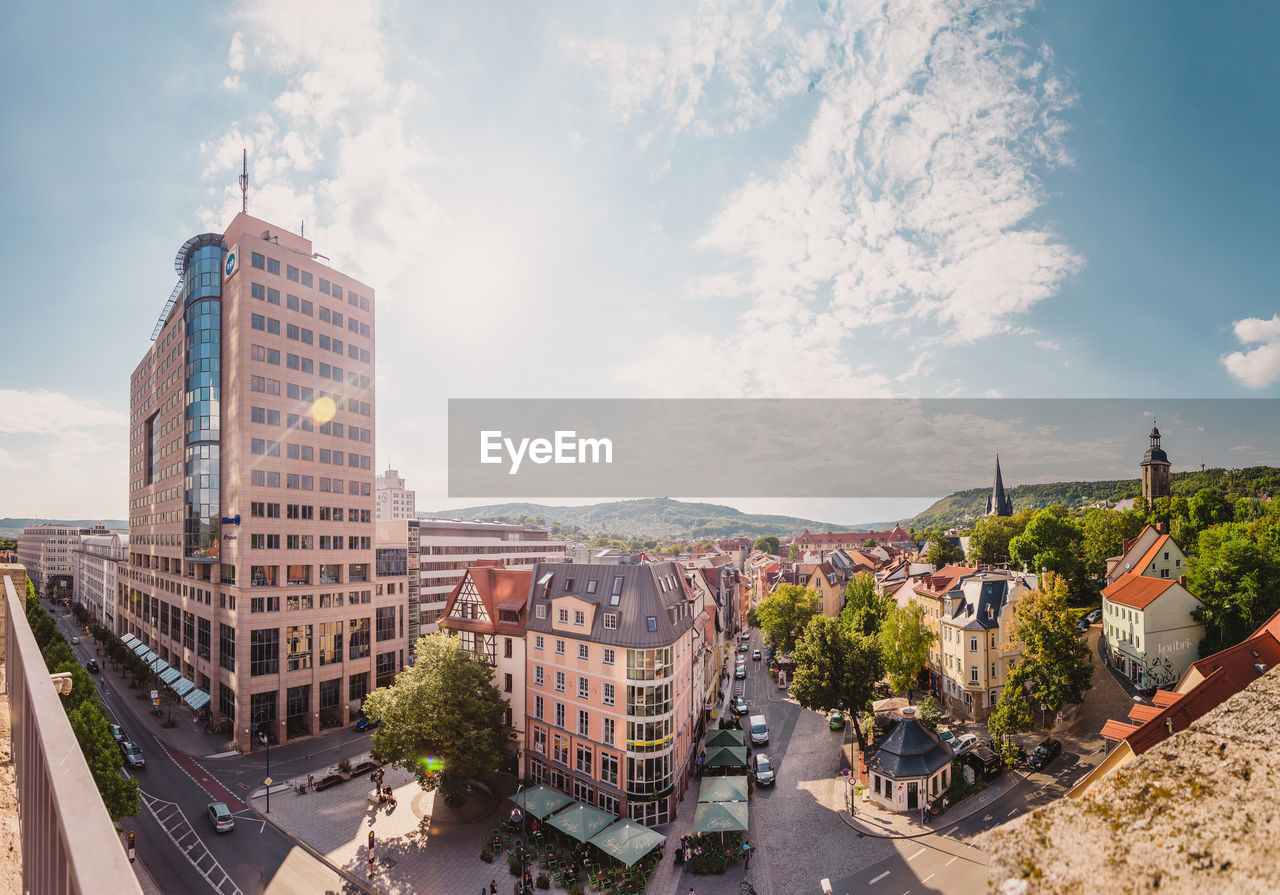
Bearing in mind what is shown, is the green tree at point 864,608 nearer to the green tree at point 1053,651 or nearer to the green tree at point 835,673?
the green tree at point 835,673

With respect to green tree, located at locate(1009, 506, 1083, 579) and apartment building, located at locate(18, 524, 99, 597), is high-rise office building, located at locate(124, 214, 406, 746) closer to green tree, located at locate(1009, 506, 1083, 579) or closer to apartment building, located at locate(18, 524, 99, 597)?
green tree, located at locate(1009, 506, 1083, 579)

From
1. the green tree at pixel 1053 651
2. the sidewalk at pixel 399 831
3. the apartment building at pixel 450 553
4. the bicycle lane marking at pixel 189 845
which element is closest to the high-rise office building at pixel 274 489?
the bicycle lane marking at pixel 189 845

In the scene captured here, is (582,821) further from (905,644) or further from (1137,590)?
(1137,590)

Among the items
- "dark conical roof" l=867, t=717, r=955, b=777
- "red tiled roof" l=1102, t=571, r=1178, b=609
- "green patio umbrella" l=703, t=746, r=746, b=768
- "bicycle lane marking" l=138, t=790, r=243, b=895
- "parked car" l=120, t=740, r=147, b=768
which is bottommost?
"parked car" l=120, t=740, r=147, b=768

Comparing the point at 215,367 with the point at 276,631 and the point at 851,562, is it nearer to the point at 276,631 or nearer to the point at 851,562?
the point at 276,631

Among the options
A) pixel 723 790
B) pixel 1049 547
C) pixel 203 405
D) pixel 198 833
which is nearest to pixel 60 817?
pixel 723 790

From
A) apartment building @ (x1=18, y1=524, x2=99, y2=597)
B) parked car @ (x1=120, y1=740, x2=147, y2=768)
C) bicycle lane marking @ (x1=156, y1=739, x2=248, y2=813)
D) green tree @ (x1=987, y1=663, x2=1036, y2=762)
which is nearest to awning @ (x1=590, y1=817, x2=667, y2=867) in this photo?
green tree @ (x1=987, y1=663, x2=1036, y2=762)

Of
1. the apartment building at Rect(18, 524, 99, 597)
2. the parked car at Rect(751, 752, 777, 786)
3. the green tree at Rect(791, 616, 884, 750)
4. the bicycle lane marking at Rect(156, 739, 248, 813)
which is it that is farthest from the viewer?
the apartment building at Rect(18, 524, 99, 597)

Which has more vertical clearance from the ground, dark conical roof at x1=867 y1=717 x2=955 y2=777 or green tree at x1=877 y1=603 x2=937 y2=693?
green tree at x1=877 y1=603 x2=937 y2=693
